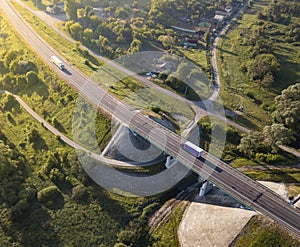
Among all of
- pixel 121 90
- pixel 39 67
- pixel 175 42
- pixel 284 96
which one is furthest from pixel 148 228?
pixel 175 42

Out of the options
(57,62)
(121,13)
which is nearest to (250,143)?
(57,62)

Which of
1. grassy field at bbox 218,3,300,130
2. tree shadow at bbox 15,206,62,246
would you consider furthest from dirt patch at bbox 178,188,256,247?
grassy field at bbox 218,3,300,130

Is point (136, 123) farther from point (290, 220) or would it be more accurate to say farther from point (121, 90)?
point (290, 220)

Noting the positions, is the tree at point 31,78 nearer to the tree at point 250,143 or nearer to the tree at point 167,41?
the tree at point 167,41

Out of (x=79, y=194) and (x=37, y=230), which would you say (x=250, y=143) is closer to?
(x=79, y=194)

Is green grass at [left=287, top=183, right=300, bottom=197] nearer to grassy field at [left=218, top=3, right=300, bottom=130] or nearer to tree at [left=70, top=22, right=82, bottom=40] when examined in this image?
grassy field at [left=218, top=3, right=300, bottom=130]
